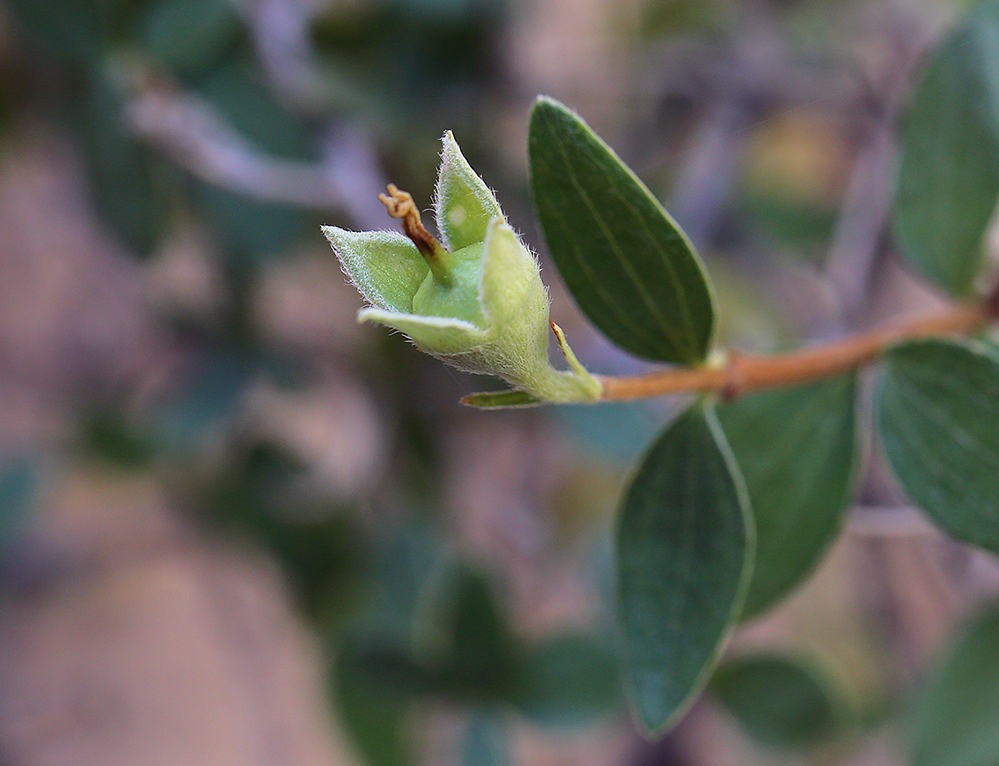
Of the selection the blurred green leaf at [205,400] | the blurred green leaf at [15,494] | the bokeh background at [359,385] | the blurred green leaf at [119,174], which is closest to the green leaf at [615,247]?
the bokeh background at [359,385]

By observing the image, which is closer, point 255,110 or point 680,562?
point 680,562

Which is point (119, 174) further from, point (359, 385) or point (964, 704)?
point (964, 704)

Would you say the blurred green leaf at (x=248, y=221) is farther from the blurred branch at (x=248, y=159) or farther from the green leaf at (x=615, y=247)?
the green leaf at (x=615, y=247)

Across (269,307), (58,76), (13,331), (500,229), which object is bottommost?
(13,331)

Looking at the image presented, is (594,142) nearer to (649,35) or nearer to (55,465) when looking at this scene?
(649,35)

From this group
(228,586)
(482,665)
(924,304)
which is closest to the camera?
(482,665)

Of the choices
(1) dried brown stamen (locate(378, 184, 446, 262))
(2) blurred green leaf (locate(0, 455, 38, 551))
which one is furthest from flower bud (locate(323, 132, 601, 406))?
(2) blurred green leaf (locate(0, 455, 38, 551))

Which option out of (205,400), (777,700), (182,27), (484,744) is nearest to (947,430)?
(777,700)

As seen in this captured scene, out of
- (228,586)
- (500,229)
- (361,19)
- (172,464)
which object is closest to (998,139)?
(500,229)
